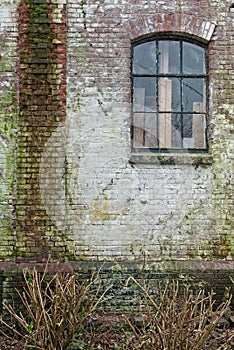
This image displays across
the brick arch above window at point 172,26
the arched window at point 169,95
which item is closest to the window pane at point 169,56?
the arched window at point 169,95

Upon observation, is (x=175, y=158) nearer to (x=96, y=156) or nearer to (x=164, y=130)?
(x=164, y=130)

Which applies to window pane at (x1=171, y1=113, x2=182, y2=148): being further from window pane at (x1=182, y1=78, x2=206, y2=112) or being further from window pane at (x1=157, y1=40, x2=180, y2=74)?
window pane at (x1=157, y1=40, x2=180, y2=74)

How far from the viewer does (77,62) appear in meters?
7.63

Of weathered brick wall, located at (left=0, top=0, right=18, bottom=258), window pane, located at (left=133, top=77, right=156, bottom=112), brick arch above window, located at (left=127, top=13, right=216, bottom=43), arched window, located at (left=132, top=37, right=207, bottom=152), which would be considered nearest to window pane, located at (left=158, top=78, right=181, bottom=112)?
arched window, located at (left=132, top=37, right=207, bottom=152)

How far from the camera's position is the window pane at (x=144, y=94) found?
7.79 meters

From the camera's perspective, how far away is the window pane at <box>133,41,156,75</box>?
782cm

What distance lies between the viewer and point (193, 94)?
25.8ft

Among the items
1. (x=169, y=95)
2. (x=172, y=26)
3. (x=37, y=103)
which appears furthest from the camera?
(x=169, y=95)

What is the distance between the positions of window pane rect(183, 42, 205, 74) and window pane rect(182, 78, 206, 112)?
144 mm

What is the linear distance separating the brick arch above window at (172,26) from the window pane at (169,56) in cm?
24

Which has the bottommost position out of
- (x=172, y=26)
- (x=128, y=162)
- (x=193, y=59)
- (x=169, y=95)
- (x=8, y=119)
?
(x=128, y=162)

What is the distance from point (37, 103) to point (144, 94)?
5.15ft

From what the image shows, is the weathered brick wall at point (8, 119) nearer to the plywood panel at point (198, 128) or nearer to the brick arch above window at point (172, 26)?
the brick arch above window at point (172, 26)

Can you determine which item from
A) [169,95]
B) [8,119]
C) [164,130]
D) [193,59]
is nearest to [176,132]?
[164,130]
